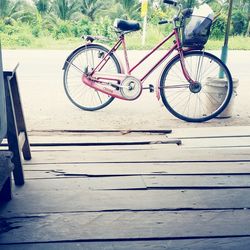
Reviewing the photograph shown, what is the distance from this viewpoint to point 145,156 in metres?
Result: 2.63

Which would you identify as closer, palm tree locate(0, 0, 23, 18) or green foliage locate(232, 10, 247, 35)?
palm tree locate(0, 0, 23, 18)

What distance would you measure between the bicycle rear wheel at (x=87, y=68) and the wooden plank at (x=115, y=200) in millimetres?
2162

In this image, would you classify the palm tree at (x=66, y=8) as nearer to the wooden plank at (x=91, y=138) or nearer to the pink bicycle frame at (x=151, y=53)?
the pink bicycle frame at (x=151, y=53)

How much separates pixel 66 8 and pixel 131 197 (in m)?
12.4

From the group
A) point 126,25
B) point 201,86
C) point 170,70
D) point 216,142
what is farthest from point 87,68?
point 216,142

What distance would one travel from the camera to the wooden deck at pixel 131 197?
1.64 meters

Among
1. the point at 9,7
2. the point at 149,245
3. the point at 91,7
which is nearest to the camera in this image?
the point at 149,245

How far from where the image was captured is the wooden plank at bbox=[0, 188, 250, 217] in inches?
74.2

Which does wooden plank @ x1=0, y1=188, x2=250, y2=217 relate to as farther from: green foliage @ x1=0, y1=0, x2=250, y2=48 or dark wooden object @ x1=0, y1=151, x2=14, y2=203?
green foliage @ x1=0, y1=0, x2=250, y2=48

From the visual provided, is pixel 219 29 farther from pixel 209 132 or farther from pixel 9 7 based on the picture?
pixel 209 132

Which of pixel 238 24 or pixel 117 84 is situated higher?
pixel 117 84

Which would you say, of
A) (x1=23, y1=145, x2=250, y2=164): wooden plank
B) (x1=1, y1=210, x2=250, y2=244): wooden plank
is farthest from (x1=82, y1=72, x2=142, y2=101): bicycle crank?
(x1=1, y1=210, x2=250, y2=244): wooden plank

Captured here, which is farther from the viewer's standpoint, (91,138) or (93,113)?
(93,113)

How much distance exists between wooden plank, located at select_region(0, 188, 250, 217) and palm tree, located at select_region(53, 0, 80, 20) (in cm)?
1212
